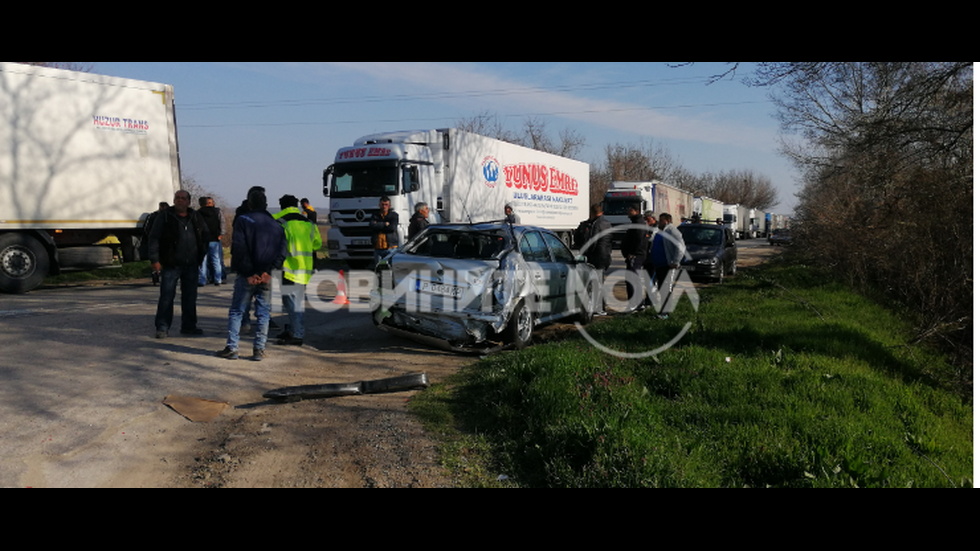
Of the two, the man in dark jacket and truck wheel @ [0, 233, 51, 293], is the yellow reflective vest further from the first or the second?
truck wheel @ [0, 233, 51, 293]

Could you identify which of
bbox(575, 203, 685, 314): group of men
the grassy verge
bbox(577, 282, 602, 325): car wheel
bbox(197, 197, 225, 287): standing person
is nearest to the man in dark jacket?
bbox(575, 203, 685, 314): group of men

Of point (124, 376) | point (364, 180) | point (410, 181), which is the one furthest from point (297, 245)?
point (364, 180)

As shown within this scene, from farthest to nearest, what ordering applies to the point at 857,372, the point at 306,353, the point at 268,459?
the point at 306,353, the point at 857,372, the point at 268,459

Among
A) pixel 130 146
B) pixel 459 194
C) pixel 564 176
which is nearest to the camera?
pixel 130 146

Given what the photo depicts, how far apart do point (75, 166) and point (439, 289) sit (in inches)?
386

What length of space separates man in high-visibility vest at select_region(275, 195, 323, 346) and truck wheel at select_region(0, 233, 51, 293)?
7.83 meters

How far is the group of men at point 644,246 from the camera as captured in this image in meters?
10.3

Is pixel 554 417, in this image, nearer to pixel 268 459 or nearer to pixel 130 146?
pixel 268 459

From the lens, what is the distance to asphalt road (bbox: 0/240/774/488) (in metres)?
4.39

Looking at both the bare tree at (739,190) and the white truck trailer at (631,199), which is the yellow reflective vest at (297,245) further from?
the bare tree at (739,190)

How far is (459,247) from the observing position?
323 inches

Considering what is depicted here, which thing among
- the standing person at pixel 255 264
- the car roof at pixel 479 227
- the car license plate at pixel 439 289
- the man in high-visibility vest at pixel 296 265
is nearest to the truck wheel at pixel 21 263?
the man in high-visibility vest at pixel 296 265
